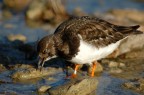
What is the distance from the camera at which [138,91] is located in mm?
7027

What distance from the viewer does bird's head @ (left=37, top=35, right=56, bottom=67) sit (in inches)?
285

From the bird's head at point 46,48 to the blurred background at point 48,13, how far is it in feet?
8.57

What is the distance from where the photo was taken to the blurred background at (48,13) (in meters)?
11.0

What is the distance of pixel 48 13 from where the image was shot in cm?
1219

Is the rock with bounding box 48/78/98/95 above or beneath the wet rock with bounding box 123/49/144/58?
beneath

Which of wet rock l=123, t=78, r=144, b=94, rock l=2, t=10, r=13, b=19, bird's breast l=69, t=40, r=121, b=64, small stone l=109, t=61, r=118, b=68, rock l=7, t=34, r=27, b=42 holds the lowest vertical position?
wet rock l=123, t=78, r=144, b=94

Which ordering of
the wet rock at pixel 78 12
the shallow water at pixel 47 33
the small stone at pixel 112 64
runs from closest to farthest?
the shallow water at pixel 47 33, the small stone at pixel 112 64, the wet rock at pixel 78 12

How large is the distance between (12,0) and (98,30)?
6469mm

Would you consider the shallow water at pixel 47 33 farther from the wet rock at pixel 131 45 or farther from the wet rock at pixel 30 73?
the wet rock at pixel 131 45

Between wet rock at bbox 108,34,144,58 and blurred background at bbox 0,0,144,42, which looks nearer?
wet rock at bbox 108,34,144,58

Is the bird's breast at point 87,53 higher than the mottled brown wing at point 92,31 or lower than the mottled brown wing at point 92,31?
lower

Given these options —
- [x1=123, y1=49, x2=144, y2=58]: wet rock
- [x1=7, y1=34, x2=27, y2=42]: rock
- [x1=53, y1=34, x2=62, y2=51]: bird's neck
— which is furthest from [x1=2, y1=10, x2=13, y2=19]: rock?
[x1=53, y1=34, x2=62, y2=51]: bird's neck

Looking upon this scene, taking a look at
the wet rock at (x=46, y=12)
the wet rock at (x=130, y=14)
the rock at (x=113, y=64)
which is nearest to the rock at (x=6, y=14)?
the wet rock at (x=46, y=12)

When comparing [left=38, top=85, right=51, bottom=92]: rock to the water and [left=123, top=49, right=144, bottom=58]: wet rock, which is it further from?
the water
